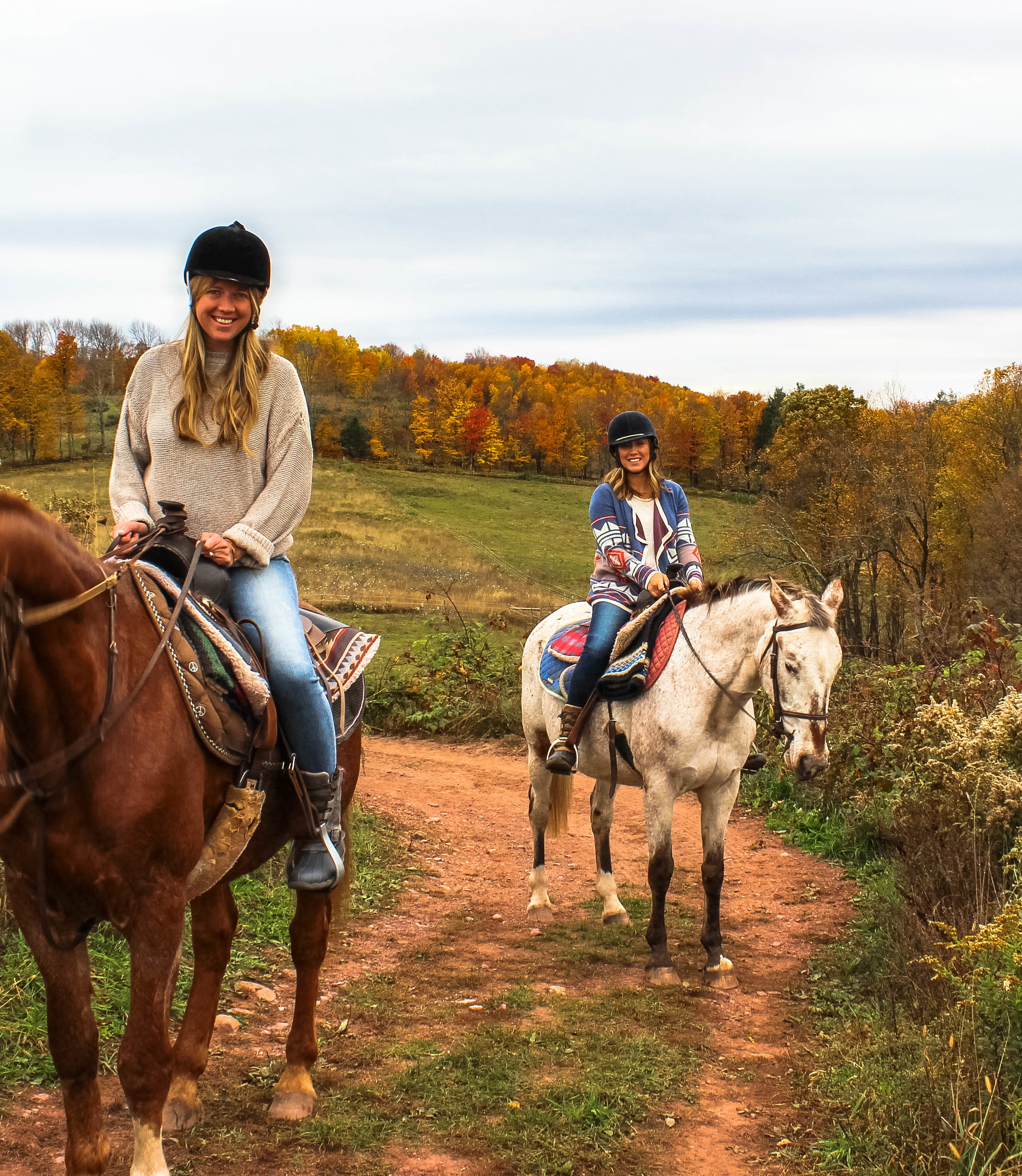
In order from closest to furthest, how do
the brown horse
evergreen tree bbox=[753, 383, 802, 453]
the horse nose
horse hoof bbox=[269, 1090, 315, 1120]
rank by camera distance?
the brown horse < horse hoof bbox=[269, 1090, 315, 1120] < the horse nose < evergreen tree bbox=[753, 383, 802, 453]

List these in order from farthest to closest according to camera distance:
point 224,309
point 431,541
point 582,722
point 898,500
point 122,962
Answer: point 431,541, point 898,500, point 582,722, point 122,962, point 224,309

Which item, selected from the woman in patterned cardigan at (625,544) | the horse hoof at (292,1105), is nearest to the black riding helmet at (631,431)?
the woman in patterned cardigan at (625,544)

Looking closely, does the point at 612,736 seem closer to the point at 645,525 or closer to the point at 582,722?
the point at 582,722

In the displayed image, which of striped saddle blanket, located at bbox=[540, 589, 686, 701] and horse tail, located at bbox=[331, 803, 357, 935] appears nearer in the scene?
horse tail, located at bbox=[331, 803, 357, 935]

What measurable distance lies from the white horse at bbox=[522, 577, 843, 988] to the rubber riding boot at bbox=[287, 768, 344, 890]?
2.46m

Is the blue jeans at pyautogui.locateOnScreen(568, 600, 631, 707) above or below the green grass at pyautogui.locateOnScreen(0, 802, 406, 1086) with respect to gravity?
above

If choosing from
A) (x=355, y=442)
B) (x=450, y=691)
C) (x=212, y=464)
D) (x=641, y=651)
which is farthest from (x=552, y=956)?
(x=355, y=442)

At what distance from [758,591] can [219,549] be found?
3.31 metres

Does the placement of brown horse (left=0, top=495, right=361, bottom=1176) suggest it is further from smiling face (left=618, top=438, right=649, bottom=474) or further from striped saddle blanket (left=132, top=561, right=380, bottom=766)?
smiling face (left=618, top=438, right=649, bottom=474)

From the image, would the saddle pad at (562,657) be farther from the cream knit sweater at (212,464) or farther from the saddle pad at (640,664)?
the cream knit sweater at (212,464)

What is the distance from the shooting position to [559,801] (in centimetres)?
719

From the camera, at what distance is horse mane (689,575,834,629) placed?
520 centimetres

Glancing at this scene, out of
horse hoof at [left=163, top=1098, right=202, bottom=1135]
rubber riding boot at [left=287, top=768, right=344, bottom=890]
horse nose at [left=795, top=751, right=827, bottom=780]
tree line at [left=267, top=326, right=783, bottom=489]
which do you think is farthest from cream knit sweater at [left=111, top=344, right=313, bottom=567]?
tree line at [left=267, top=326, right=783, bottom=489]

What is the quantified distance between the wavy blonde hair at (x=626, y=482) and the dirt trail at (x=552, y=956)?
288 cm
